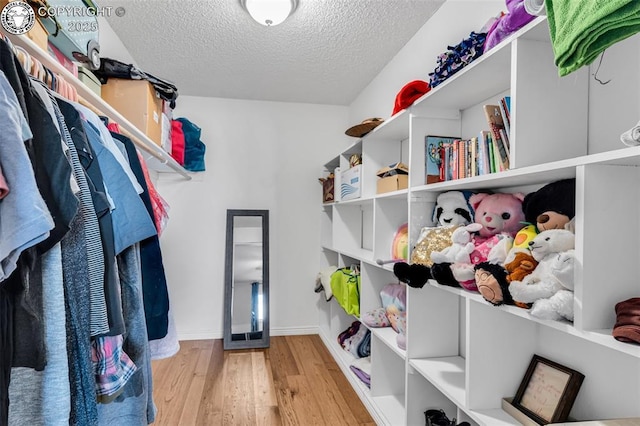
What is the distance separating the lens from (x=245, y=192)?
3.48 metres

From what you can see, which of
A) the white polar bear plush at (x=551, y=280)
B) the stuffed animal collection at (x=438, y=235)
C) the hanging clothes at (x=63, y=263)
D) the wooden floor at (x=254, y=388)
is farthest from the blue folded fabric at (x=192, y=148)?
the white polar bear plush at (x=551, y=280)

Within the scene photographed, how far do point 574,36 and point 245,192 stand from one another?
3.03 meters

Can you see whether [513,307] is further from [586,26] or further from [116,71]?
[116,71]

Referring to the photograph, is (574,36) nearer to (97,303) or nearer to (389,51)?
(97,303)

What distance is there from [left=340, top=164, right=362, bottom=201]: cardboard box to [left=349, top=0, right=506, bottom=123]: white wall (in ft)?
1.64

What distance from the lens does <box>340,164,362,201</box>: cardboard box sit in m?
2.52

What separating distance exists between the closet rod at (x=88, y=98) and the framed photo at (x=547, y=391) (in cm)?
181

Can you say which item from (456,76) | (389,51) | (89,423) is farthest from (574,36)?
(389,51)

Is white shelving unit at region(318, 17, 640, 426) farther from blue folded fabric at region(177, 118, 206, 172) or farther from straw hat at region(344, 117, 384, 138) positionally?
blue folded fabric at region(177, 118, 206, 172)

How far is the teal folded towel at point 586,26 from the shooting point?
640 mm

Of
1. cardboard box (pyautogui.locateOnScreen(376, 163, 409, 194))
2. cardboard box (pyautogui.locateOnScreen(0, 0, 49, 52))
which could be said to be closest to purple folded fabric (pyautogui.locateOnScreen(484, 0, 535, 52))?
cardboard box (pyautogui.locateOnScreen(376, 163, 409, 194))

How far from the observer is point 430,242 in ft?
5.26

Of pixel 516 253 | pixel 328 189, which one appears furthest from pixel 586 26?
pixel 328 189

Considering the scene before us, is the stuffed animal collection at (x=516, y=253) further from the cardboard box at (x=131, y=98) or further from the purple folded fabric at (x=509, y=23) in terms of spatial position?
the cardboard box at (x=131, y=98)
